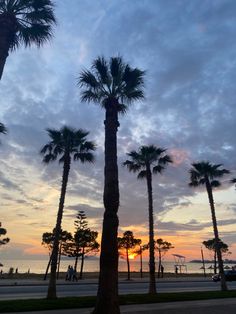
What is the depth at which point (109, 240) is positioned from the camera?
1438 centimetres

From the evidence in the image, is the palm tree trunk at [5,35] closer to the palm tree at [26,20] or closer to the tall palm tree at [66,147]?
the palm tree at [26,20]

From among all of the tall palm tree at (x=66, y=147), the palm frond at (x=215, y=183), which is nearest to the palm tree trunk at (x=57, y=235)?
the tall palm tree at (x=66, y=147)

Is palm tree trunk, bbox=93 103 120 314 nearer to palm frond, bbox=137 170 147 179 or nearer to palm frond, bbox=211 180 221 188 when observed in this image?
palm frond, bbox=137 170 147 179

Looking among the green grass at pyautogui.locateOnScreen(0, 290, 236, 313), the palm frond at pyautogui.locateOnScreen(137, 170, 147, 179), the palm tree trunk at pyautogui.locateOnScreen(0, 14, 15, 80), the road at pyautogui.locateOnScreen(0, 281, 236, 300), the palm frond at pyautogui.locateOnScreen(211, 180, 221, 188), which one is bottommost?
the green grass at pyautogui.locateOnScreen(0, 290, 236, 313)

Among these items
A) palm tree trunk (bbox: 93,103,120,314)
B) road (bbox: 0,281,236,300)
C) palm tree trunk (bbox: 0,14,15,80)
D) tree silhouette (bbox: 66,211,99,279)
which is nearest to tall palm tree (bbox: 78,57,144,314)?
palm tree trunk (bbox: 93,103,120,314)

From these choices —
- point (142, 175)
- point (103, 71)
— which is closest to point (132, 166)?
point (142, 175)

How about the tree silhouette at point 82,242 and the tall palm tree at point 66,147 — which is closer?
the tall palm tree at point 66,147

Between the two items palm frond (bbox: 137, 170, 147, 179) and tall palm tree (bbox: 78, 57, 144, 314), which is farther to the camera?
palm frond (bbox: 137, 170, 147, 179)

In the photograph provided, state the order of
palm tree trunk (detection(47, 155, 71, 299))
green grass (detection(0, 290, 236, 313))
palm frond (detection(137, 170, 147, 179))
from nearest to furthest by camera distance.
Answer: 1. green grass (detection(0, 290, 236, 313))
2. palm tree trunk (detection(47, 155, 71, 299))
3. palm frond (detection(137, 170, 147, 179))

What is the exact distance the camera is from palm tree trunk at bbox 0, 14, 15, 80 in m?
13.7

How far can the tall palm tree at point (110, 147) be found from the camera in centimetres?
1388

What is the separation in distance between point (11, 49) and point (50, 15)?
231 cm

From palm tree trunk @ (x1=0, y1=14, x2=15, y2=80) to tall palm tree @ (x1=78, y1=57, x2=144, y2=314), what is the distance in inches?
207

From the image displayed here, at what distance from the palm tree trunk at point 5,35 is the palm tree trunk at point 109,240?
17.5 feet
